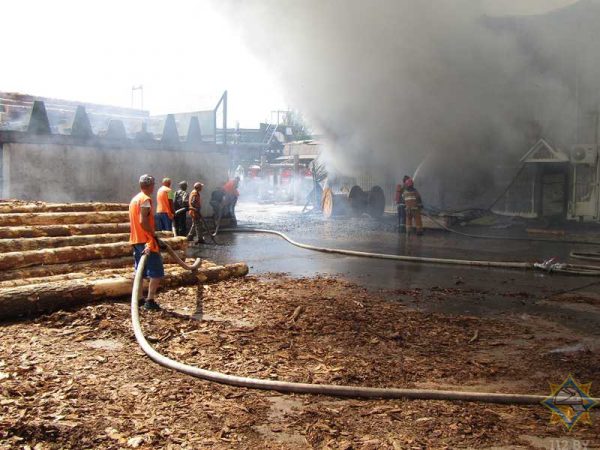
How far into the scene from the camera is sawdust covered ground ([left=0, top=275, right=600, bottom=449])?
3.55 meters

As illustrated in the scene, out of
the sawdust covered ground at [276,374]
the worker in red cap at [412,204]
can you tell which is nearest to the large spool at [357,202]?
the worker in red cap at [412,204]

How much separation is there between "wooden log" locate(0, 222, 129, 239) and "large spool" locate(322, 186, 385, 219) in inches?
535

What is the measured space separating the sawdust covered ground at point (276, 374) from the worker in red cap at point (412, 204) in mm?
9460

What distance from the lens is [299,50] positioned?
21.1m

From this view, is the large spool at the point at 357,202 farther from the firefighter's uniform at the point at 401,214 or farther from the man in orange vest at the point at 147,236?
the man in orange vest at the point at 147,236

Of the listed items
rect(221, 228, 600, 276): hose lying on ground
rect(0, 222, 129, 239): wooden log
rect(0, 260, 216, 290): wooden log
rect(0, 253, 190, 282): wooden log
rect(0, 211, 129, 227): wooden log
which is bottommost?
rect(221, 228, 600, 276): hose lying on ground

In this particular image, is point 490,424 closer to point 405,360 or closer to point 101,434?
point 405,360

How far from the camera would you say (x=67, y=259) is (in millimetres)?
7758

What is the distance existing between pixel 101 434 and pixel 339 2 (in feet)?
62.0

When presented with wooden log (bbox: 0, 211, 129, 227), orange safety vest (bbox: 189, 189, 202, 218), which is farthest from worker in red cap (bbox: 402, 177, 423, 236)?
wooden log (bbox: 0, 211, 129, 227)

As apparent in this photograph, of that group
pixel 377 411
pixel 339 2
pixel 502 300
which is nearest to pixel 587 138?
pixel 339 2

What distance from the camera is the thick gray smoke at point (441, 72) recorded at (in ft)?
62.0

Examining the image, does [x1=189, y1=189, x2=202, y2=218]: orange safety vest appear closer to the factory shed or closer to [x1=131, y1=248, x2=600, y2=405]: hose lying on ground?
[x1=131, y1=248, x2=600, y2=405]: hose lying on ground

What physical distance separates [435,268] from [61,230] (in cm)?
699
